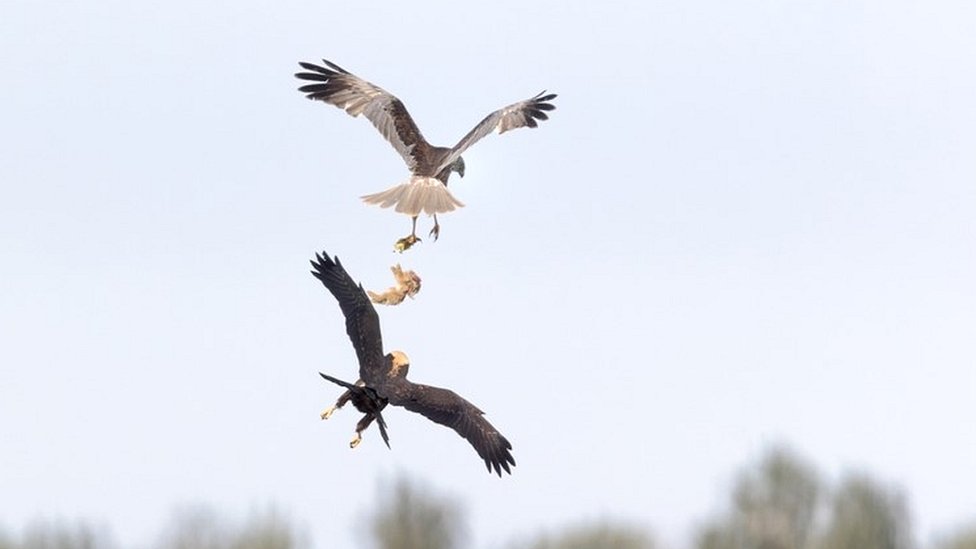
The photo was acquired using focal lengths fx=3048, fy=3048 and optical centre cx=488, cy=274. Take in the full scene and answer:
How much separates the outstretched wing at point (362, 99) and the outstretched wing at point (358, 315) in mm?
4121

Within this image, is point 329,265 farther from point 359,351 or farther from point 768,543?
point 768,543

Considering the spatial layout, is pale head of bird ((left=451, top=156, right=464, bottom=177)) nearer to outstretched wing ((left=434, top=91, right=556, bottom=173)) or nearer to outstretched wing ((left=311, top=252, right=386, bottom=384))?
outstretched wing ((left=434, top=91, right=556, bottom=173))

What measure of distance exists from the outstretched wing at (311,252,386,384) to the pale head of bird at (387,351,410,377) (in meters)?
0.13

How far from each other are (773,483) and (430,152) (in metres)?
24.8

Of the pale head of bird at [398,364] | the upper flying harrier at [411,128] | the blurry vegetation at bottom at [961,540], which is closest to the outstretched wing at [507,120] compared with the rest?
the upper flying harrier at [411,128]

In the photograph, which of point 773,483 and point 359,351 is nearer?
point 359,351

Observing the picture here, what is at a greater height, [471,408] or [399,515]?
[399,515]

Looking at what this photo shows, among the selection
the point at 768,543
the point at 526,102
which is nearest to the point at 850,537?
the point at 768,543

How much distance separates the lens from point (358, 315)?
23.4 metres

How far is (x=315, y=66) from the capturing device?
2848 centimetres

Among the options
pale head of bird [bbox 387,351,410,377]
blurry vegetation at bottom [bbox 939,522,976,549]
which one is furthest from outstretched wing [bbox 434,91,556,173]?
blurry vegetation at bottom [bbox 939,522,976,549]

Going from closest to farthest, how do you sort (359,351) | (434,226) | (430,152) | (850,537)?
(359,351) < (434,226) < (430,152) < (850,537)

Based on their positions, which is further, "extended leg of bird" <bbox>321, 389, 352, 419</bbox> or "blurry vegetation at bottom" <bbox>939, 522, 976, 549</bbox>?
"blurry vegetation at bottom" <bbox>939, 522, 976, 549</bbox>

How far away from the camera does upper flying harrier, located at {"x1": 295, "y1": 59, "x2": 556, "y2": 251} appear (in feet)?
85.9
